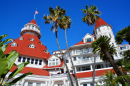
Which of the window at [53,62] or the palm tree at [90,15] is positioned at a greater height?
the palm tree at [90,15]

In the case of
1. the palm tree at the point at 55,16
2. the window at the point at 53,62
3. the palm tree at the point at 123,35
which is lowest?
the window at the point at 53,62

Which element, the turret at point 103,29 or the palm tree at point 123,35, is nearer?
the palm tree at point 123,35

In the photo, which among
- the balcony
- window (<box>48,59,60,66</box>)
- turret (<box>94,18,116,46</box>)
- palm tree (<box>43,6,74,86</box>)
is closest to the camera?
palm tree (<box>43,6,74,86</box>)

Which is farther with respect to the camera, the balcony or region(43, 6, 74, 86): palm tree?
the balcony

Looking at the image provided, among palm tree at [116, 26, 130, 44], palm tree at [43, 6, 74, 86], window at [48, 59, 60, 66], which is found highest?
palm tree at [43, 6, 74, 86]

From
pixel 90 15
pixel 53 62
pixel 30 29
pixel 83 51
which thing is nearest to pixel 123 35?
pixel 90 15

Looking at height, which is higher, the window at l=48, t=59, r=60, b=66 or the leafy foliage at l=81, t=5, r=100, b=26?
the leafy foliage at l=81, t=5, r=100, b=26

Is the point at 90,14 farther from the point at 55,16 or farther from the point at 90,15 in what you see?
the point at 55,16

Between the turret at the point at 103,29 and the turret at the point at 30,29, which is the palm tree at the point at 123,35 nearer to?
the turret at the point at 103,29

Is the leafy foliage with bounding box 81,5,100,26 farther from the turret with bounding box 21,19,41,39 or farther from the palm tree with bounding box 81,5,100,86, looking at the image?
the turret with bounding box 21,19,41,39

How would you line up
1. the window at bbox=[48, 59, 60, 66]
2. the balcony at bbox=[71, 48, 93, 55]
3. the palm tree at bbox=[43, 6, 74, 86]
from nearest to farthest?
the palm tree at bbox=[43, 6, 74, 86] < the window at bbox=[48, 59, 60, 66] < the balcony at bbox=[71, 48, 93, 55]

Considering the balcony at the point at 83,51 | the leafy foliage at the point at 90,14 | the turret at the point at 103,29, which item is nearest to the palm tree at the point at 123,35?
the leafy foliage at the point at 90,14

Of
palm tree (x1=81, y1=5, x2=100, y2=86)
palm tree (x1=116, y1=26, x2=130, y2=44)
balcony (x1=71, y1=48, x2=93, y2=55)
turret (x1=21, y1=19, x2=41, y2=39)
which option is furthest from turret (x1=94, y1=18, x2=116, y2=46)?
turret (x1=21, y1=19, x2=41, y2=39)

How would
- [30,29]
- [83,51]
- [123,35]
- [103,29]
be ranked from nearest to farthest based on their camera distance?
[123,35], [83,51], [103,29], [30,29]
